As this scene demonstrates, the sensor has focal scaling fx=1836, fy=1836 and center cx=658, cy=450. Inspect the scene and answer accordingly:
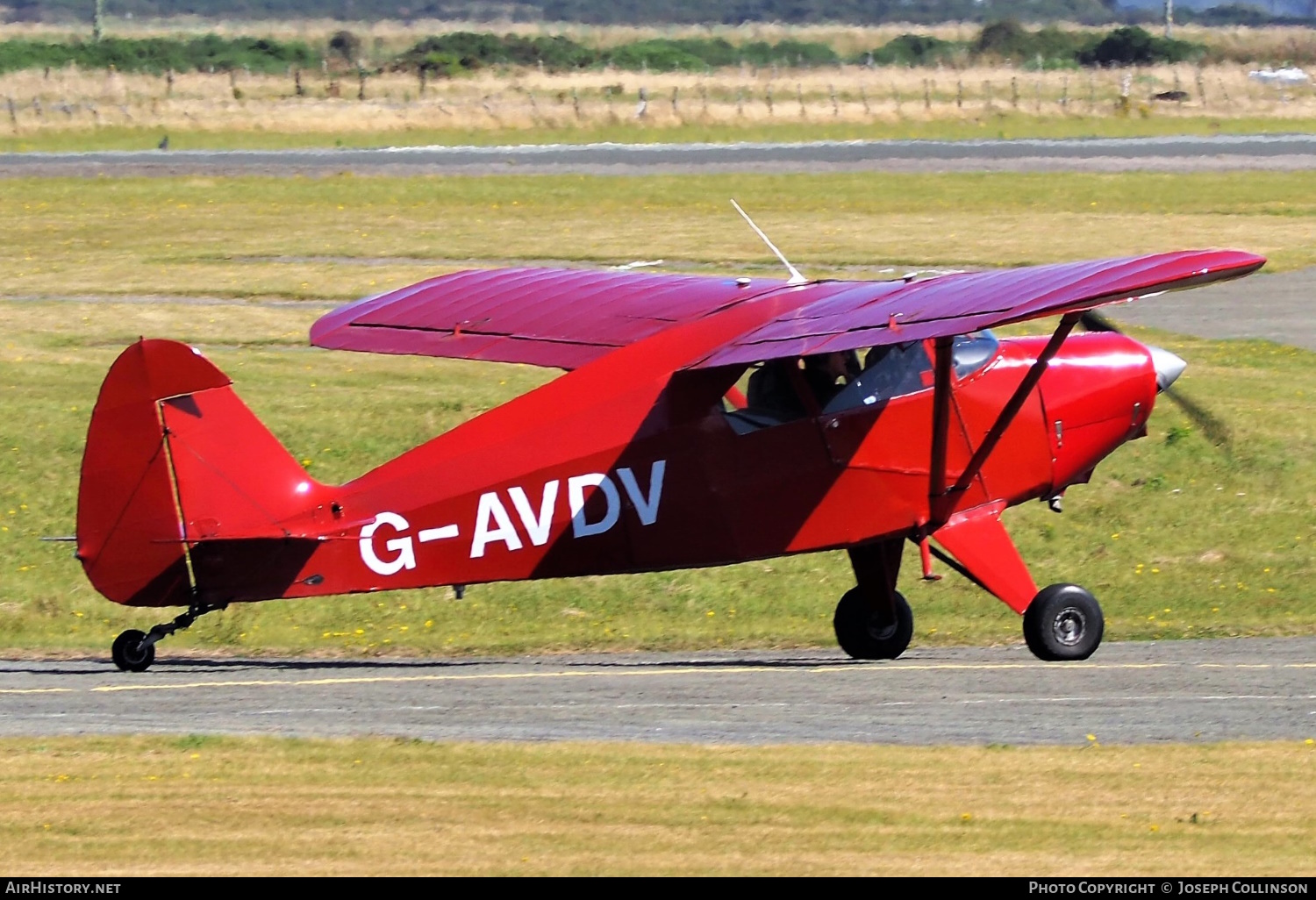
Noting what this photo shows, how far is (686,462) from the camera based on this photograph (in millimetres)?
11461

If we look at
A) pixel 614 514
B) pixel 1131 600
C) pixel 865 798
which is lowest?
pixel 1131 600

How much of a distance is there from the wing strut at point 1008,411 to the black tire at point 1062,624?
929mm

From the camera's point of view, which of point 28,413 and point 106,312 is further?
point 106,312

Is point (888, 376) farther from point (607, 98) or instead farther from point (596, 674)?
point (607, 98)

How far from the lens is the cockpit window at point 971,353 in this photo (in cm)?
1198

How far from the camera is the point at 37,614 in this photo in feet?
49.8

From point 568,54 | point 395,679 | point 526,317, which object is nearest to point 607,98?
point 568,54

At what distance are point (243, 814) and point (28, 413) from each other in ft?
35.0

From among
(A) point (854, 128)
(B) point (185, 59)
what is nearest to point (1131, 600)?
(A) point (854, 128)

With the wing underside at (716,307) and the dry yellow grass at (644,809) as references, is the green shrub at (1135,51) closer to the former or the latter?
the wing underside at (716,307)

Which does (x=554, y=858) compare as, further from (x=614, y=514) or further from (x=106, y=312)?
(x=106, y=312)

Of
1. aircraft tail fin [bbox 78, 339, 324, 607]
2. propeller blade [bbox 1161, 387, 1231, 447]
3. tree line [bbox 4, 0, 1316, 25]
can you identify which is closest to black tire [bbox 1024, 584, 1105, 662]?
aircraft tail fin [bbox 78, 339, 324, 607]

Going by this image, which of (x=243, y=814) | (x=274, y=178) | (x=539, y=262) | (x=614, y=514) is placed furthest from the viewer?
(x=274, y=178)

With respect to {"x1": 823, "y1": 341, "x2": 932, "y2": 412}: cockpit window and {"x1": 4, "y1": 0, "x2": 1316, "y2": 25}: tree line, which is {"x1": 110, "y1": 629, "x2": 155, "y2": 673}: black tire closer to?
{"x1": 823, "y1": 341, "x2": 932, "y2": 412}: cockpit window
